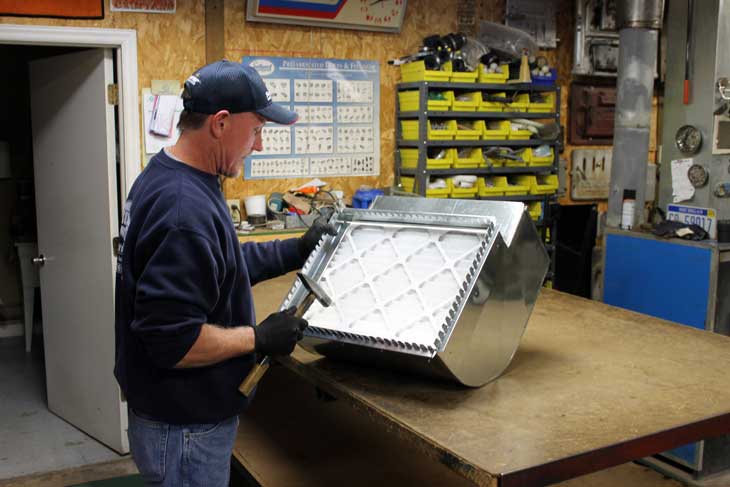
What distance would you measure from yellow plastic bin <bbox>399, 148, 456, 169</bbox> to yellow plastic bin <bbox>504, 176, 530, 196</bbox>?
0.41 m

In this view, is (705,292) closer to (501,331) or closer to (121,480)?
(501,331)

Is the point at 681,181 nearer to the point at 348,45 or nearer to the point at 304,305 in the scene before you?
the point at 348,45


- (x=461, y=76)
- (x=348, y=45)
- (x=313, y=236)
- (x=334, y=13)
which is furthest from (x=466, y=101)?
(x=313, y=236)

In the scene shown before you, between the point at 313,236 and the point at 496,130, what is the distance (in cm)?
244

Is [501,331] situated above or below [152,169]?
below

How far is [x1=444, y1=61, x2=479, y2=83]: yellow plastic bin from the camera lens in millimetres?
3984

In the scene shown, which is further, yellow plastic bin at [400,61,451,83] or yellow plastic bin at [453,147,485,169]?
yellow plastic bin at [453,147,485,169]

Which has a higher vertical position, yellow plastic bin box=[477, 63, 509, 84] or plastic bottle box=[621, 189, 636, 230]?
yellow plastic bin box=[477, 63, 509, 84]

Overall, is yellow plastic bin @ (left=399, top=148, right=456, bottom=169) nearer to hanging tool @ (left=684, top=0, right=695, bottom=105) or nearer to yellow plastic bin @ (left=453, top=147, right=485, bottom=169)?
yellow plastic bin @ (left=453, top=147, right=485, bottom=169)

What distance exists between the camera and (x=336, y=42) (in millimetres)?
3939

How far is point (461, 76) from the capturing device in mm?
4020

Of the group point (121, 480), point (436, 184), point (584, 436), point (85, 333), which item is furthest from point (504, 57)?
point (584, 436)

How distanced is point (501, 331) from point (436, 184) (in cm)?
240

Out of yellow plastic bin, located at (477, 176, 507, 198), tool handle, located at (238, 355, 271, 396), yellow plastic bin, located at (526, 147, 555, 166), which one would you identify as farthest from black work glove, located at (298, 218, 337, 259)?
yellow plastic bin, located at (526, 147, 555, 166)
